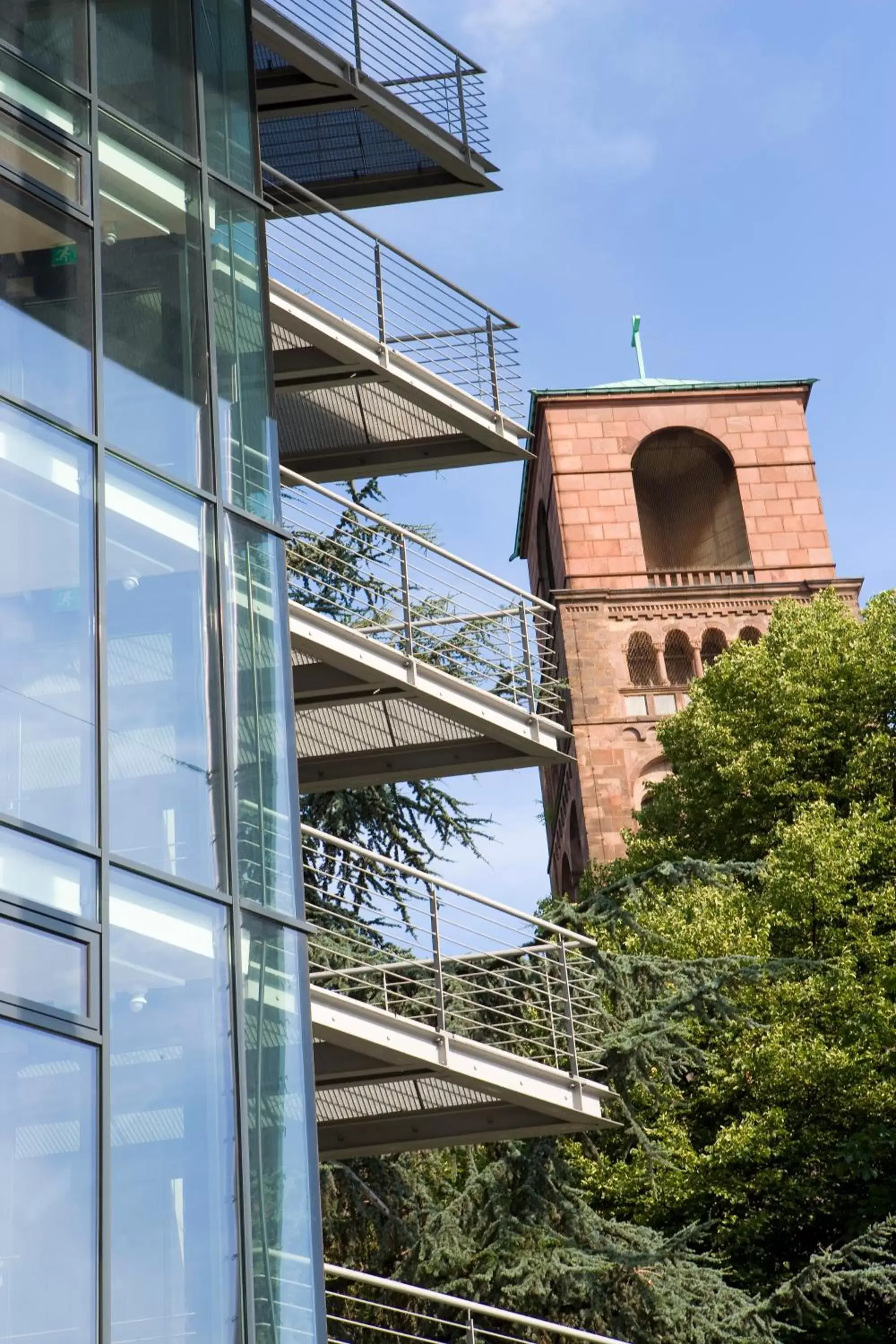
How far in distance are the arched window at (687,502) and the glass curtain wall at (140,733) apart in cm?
4599

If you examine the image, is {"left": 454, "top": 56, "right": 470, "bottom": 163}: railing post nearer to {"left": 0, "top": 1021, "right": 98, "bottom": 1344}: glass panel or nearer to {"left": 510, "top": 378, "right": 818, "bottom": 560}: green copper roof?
{"left": 0, "top": 1021, "right": 98, "bottom": 1344}: glass panel

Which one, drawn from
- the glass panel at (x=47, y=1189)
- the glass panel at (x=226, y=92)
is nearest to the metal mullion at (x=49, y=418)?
the glass panel at (x=226, y=92)

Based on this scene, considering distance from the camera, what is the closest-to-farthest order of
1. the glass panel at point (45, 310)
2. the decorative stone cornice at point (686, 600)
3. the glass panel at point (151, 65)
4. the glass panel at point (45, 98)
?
the glass panel at point (45, 310) → the glass panel at point (45, 98) → the glass panel at point (151, 65) → the decorative stone cornice at point (686, 600)

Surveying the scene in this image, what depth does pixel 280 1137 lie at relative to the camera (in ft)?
27.8

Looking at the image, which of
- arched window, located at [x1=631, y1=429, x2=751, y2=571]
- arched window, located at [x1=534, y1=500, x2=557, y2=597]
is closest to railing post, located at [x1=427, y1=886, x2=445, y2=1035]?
arched window, located at [x1=631, y1=429, x2=751, y2=571]

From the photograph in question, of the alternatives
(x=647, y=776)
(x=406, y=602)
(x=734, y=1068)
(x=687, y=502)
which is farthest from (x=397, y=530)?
(x=687, y=502)

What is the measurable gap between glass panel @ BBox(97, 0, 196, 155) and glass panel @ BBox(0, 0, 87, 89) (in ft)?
0.42

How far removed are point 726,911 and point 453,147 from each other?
13205 mm

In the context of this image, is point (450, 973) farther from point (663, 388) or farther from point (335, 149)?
point (663, 388)

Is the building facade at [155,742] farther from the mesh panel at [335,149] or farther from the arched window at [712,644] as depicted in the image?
the arched window at [712,644]

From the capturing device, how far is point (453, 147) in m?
15.7

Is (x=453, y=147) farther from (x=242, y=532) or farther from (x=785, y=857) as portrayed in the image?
(x=785, y=857)

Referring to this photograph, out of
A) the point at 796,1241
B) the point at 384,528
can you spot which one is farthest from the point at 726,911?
the point at 384,528

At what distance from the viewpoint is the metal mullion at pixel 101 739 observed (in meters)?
7.28
